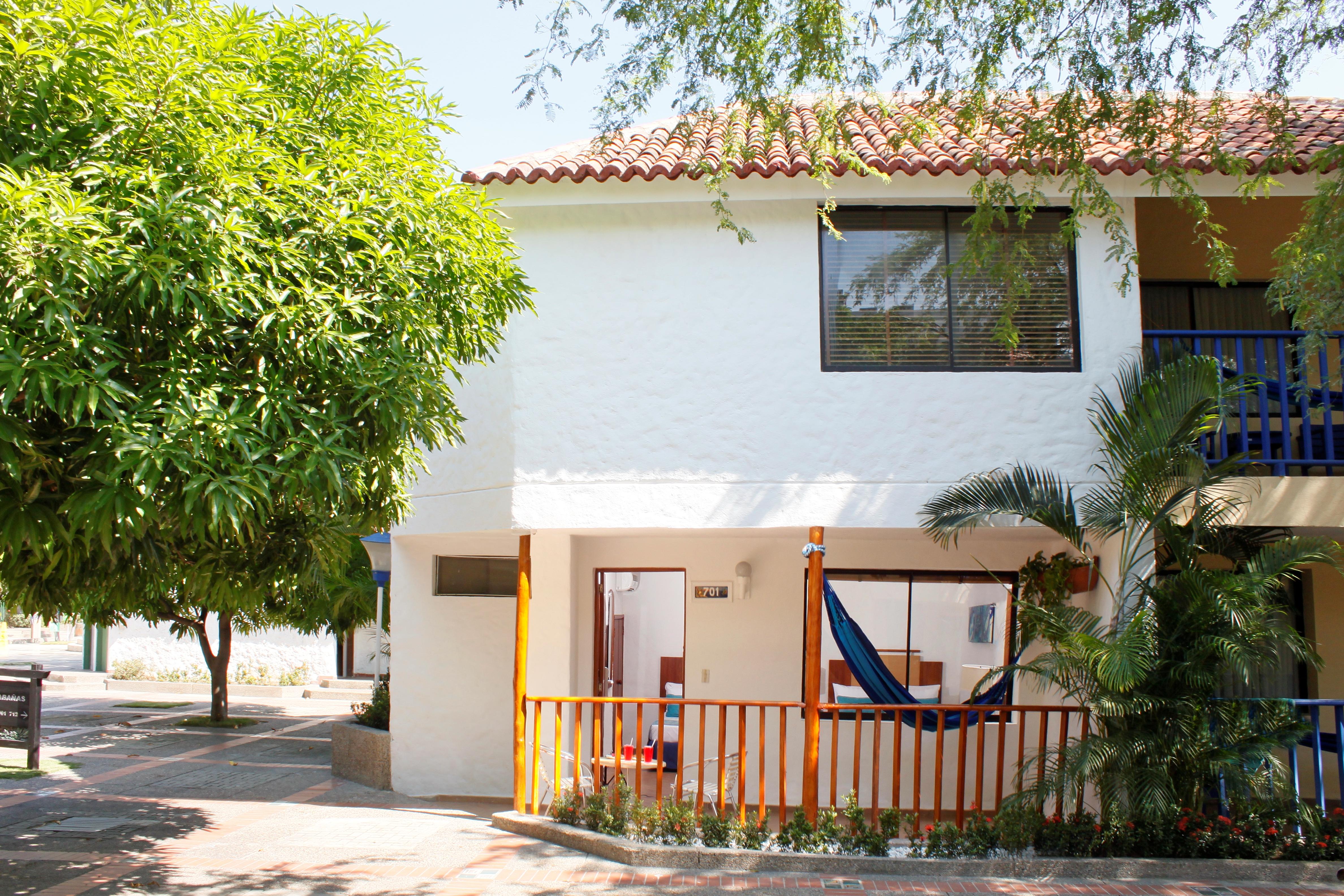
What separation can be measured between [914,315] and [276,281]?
17.9 feet

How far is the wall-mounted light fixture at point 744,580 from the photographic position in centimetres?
1006

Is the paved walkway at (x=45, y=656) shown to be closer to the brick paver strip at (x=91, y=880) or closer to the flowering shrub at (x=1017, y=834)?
the brick paver strip at (x=91, y=880)

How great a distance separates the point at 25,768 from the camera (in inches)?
451

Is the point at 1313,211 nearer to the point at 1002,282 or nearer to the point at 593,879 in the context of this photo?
the point at 1002,282

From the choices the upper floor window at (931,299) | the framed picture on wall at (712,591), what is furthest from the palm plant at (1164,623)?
the framed picture on wall at (712,591)

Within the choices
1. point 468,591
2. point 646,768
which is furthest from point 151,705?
point 646,768

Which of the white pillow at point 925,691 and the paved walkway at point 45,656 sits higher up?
the white pillow at point 925,691

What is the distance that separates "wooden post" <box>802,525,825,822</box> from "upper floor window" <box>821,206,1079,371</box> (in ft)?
5.65

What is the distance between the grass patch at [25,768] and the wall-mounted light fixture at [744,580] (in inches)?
320

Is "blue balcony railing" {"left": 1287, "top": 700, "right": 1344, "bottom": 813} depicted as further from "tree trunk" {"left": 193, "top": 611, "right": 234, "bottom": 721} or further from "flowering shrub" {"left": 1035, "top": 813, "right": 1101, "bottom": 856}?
"tree trunk" {"left": 193, "top": 611, "right": 234, "bottom": 721}

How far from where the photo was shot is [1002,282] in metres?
8.60

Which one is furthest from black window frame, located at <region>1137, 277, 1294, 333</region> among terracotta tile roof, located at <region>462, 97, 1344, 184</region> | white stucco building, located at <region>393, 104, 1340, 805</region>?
terracotta tile roof, located at <region>462, 97, 1344, 184</region>

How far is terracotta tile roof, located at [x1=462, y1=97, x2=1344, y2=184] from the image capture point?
7.88m

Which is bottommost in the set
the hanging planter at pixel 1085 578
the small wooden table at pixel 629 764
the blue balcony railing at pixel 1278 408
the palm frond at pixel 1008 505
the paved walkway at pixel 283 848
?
the paved walkway at pixel 283 848
